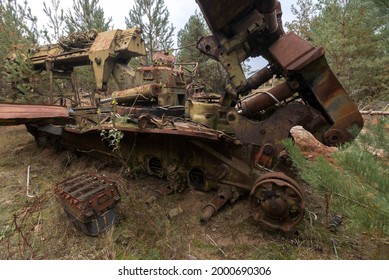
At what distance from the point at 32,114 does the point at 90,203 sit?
2350 mm

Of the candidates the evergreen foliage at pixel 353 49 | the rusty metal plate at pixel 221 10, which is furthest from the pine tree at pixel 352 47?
the rusty metal plate at pixel 221 10

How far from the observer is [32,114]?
379 centimetres

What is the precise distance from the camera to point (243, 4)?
2.26m

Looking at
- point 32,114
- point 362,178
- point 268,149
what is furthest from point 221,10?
point 32,114

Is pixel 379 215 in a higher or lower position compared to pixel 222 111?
lower

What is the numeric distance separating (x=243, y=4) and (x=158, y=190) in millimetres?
2529

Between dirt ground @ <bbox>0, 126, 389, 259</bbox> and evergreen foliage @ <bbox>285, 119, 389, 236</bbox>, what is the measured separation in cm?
79

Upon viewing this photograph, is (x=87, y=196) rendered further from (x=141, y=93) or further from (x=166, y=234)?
(x=141, y=93)

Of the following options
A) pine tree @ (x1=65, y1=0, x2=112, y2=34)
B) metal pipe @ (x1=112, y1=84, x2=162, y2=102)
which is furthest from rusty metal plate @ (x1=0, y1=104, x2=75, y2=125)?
pine tree @ (x1=65, y1=0, x2=112, y2=34)

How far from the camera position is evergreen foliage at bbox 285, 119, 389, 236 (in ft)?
3.97

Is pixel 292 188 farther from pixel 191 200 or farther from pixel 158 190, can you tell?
pixel 158 190

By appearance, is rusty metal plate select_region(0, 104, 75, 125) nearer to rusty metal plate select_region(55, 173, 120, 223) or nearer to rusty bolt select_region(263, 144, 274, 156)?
rusty metal plate select_region(55, 173, 120, 223)
